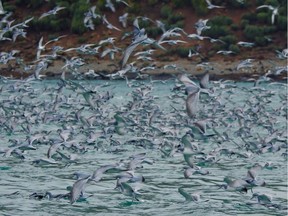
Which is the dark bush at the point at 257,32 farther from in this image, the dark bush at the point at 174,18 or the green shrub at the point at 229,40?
the dark bush at the point at 174,18

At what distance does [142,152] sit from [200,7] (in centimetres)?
4819

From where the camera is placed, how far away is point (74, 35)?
250ft

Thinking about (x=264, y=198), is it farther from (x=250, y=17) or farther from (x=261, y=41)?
(x=250, y=17)

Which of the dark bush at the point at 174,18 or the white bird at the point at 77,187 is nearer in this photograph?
the white bird at the point at 77,187

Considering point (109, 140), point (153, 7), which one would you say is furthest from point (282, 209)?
point (153, 7)

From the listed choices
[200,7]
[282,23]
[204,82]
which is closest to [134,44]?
[204,82]

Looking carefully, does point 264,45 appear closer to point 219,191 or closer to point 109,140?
point 109,140

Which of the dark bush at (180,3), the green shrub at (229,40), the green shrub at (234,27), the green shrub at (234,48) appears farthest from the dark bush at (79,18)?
the green shrub at (234,48)

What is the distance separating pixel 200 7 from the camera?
77.8m

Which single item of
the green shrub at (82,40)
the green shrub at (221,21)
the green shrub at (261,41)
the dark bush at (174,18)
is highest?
the dark bush at (174,18)

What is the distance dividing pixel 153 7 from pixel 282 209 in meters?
59.0

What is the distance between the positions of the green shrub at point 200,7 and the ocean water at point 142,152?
3558 centimetres

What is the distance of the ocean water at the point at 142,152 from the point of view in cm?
2331

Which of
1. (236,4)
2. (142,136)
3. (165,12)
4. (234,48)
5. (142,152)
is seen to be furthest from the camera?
(165,12)
